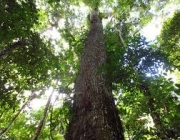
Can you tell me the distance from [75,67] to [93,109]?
6.08 meters

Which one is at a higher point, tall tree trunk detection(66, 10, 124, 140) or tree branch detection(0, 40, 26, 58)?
tree branch detection(0, 40, 26, 58)

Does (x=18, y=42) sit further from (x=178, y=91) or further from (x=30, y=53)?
(x=178, y=91)

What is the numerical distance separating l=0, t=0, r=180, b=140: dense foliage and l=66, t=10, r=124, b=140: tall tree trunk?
351mm

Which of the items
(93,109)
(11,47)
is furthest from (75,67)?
(93,109)

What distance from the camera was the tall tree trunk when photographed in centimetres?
374

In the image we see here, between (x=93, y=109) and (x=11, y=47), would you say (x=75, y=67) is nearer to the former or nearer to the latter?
(x=11, y=47)

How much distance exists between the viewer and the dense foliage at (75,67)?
179 inches

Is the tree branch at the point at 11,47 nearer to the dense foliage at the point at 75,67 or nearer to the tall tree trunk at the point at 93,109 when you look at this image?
the dense foliage at the point at 75,67

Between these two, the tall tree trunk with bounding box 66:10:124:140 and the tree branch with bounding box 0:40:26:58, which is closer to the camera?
the tall tree trunk with bounding box 66:10:124:140

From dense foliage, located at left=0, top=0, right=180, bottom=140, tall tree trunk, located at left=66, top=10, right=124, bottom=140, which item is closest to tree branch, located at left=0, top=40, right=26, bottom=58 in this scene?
dense foliage, located at left=0, top=0, right=180, bottom=140

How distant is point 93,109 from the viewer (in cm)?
429

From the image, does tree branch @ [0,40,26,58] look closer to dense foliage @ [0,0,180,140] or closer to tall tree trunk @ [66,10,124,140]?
dense foliage @ [0,0,180,140]

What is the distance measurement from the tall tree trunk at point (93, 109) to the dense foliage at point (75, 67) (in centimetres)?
35

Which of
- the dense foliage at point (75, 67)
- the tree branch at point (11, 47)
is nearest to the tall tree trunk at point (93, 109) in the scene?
the dense foliage at point (75, 67)
